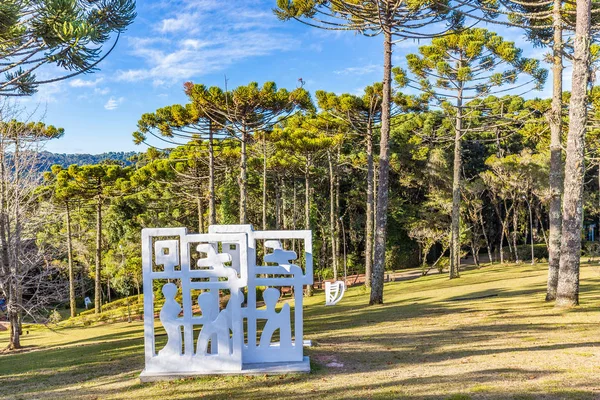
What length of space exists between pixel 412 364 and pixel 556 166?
5.44 m

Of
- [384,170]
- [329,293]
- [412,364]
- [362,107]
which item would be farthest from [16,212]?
[362,107]

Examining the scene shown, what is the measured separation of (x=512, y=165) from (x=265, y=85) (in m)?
13.8

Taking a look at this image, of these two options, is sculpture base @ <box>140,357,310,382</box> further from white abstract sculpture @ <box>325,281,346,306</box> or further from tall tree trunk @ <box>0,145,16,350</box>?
tall tree trunk @ <box>0,145,16,350</box>

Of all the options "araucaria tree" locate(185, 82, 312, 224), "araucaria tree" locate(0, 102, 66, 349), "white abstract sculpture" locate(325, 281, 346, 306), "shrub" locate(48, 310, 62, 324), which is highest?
"araucaria tree" locate(185, 82, 312, 224)

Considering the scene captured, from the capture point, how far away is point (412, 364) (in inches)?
215

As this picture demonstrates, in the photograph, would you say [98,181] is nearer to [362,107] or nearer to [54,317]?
[54,317]

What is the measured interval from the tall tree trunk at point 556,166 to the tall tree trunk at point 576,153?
2.78ft

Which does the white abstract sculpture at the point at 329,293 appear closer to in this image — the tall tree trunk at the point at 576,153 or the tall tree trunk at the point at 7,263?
the tall tree trunk at the point at 576,153

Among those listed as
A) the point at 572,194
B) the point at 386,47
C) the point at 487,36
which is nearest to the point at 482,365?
the point at 572,194

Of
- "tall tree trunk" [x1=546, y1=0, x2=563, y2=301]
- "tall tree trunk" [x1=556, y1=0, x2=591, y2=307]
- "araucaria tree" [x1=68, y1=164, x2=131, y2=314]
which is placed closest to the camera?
"tall tree trunk" [x1=556, y1=0, x2=591, y2=307]

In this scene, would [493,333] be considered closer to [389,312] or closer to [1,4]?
[389,312]

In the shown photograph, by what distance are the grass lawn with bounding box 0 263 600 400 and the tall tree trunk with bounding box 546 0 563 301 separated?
32.2 inches

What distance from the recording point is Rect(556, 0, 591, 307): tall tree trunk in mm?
7645

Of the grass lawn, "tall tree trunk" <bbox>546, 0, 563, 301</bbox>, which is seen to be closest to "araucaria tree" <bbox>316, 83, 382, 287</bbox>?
"tall tree trunk" <bbox>546, 0, 563, 301</bbox>
